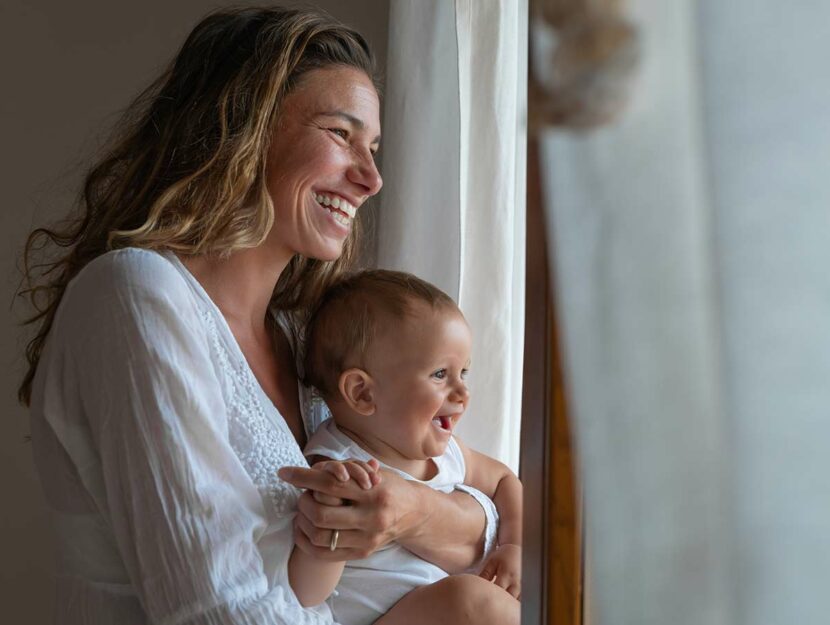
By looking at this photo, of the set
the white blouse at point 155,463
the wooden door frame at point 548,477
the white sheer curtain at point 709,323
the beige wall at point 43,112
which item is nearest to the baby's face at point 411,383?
the white blouse at point 155,463

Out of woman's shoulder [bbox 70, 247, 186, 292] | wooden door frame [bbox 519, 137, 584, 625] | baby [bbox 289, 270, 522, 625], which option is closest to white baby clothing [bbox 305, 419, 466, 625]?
baby [bbox 289, 270, 522, 625]

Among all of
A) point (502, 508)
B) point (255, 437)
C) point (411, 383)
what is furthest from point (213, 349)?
point (502, 508)

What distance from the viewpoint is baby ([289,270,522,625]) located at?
1.41 metres

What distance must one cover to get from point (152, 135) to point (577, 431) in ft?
4.15

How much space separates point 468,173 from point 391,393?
62cm

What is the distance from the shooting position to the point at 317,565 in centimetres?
121

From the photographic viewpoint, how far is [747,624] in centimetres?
32

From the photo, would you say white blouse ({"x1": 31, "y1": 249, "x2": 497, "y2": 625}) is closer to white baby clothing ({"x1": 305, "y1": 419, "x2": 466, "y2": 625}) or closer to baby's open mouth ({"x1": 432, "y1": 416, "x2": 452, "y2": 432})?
white baby clothing ({"x1": 305, "y1": 419, "x2": 466, "y2": 625})

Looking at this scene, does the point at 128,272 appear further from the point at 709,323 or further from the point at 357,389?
the point at 709,323

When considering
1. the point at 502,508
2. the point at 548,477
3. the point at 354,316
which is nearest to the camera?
the point at 548,477

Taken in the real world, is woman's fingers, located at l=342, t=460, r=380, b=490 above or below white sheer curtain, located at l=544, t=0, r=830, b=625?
below

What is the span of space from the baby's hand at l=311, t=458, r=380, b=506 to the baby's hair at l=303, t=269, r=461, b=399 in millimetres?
271

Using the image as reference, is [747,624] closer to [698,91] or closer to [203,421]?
[698,91]

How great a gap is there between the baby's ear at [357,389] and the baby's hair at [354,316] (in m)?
0.01
